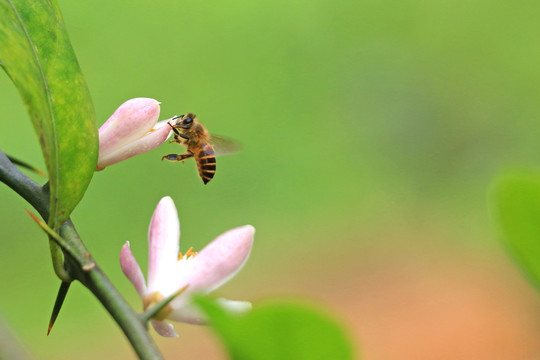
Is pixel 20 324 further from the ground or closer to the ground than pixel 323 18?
closer to the ground

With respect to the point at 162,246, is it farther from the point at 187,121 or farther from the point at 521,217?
the point at 187,121

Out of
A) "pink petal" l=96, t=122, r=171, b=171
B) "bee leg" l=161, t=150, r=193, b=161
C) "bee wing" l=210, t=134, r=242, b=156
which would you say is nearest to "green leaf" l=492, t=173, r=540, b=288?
"pink petal" l=96, t=122, r=171, b=171

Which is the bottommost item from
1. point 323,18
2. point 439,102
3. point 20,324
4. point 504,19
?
point 20,324

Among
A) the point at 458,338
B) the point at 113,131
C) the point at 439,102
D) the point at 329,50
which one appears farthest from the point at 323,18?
the point at 113,131

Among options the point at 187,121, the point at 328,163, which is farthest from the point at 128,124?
the point at 328,163

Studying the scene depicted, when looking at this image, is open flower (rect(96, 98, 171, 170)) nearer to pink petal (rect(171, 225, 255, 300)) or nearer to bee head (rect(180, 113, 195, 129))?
pink petal (rect(171, 225, 255, 300))

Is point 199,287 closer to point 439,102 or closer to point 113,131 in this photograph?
point 113,131

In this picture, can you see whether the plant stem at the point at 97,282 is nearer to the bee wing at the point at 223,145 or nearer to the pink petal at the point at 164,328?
the pink petal at the point at 164,328
